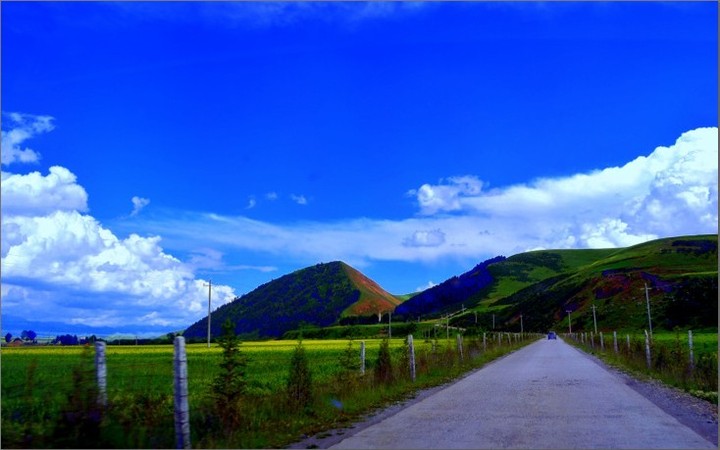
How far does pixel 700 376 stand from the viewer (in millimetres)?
18906

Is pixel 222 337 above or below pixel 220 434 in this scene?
above

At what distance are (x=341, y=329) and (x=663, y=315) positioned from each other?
9024cm

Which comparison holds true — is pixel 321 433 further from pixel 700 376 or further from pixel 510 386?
pixel 700 376

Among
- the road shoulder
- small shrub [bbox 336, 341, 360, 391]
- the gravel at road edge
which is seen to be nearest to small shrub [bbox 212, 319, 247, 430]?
the gravel at road edge

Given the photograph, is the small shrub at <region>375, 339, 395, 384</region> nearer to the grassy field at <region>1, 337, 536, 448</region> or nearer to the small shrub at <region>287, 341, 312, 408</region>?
the small shrub at <region>287, 341, 312, 408</region>

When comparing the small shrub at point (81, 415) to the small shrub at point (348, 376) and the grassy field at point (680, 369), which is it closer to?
the small shrub at point (348, 376)

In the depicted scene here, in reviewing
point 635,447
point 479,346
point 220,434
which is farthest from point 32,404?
point 479,346

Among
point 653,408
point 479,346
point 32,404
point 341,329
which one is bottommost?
point 341,329

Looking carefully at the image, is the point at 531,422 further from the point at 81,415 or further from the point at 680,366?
the point at 680,366

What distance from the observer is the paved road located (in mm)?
9188

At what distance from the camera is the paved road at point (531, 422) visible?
919cm

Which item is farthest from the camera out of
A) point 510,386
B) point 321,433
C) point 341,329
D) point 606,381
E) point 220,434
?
point 341,329

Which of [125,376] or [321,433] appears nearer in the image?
[125,376]

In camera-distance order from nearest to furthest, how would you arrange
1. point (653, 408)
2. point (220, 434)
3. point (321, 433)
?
1. point (220, 434)
2. point (321, 433)
3. point (653, 408)
